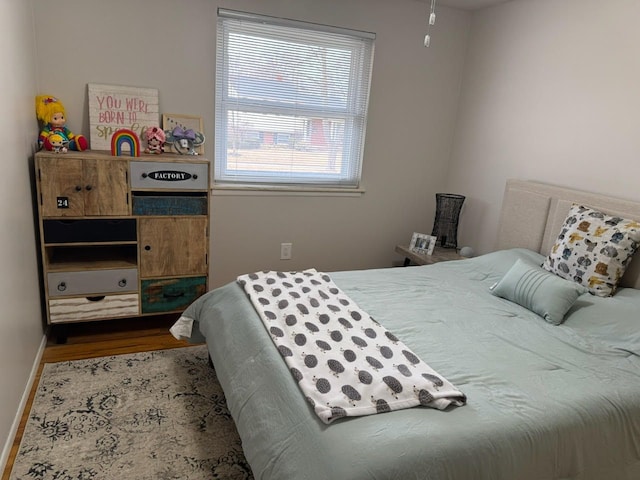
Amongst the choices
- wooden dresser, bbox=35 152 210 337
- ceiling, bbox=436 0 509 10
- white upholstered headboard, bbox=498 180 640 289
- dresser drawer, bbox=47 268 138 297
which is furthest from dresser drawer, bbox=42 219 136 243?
ceiling, bbox=436 0 509 10

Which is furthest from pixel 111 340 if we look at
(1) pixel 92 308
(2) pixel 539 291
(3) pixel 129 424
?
(2) pixel 539 291

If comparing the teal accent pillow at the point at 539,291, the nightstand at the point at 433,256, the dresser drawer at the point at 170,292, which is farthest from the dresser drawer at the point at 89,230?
the teal accent pillow at the point at 539,291

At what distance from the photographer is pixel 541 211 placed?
2.82m

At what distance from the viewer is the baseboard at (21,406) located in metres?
1.76

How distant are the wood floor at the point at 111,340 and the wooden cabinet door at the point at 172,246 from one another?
40cm

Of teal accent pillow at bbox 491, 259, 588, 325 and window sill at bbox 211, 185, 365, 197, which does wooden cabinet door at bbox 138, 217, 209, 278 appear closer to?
window sill at bbox 211, 185, 365, 197

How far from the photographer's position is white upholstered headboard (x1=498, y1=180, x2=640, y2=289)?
2.39 metres

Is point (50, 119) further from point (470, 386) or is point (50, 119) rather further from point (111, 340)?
point (470, 386)

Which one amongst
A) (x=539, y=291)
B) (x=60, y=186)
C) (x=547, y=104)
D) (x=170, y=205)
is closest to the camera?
(x=539, y=291)

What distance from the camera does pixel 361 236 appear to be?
3.76 meters

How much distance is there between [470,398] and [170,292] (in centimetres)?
196

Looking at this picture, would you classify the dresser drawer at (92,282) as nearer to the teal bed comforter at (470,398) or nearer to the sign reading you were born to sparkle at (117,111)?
the teal bed comforter at (470,398)

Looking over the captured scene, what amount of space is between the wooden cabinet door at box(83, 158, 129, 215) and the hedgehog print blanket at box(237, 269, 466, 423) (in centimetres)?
93

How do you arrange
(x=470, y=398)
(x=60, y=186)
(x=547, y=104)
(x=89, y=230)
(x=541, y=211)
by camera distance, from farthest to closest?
(x=547, y=104), (x=541, y=211), (x=89, y=230), (x=60, y=186), (x=470, y=398)
